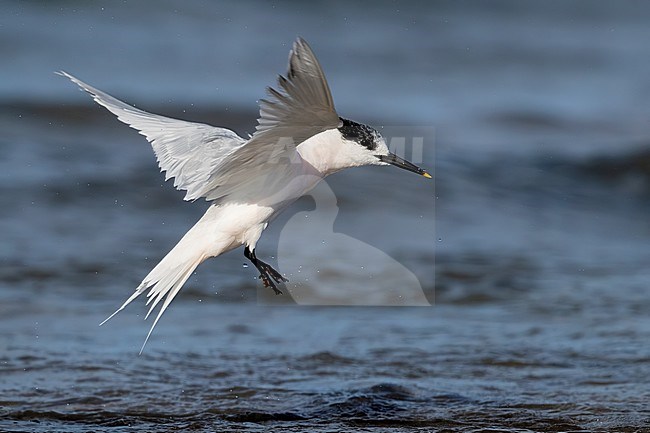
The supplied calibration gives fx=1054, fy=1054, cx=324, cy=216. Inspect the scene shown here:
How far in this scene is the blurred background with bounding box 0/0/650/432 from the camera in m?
4.93

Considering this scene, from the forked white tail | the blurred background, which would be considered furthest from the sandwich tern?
the blurred background

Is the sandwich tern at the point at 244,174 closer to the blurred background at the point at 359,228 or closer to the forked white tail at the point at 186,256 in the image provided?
the forked white tail at the point at 186,256

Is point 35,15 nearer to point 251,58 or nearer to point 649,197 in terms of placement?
point 251,58

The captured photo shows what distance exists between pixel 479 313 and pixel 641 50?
9651 mm

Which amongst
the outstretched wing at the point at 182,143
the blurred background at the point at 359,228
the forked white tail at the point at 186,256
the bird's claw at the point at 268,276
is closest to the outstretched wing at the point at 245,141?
the outstretched wing at the point at 182,143

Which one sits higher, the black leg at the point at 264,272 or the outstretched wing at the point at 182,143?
the outstretched wing at the point at 182,143

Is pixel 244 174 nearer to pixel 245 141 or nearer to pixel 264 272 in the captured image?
pixel 245 141

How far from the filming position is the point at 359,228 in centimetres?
823

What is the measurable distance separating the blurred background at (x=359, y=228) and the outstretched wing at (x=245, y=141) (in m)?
1.07

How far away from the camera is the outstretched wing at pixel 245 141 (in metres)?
3.41

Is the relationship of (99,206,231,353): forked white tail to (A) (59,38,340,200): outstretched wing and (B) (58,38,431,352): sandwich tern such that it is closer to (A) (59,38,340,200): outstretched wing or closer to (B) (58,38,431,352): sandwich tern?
(B) (58,38,431,352): sandwich tern

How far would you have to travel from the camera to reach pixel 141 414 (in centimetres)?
461

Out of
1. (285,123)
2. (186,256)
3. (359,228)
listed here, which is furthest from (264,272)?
(359,228)

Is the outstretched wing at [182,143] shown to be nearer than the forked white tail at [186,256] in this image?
No
